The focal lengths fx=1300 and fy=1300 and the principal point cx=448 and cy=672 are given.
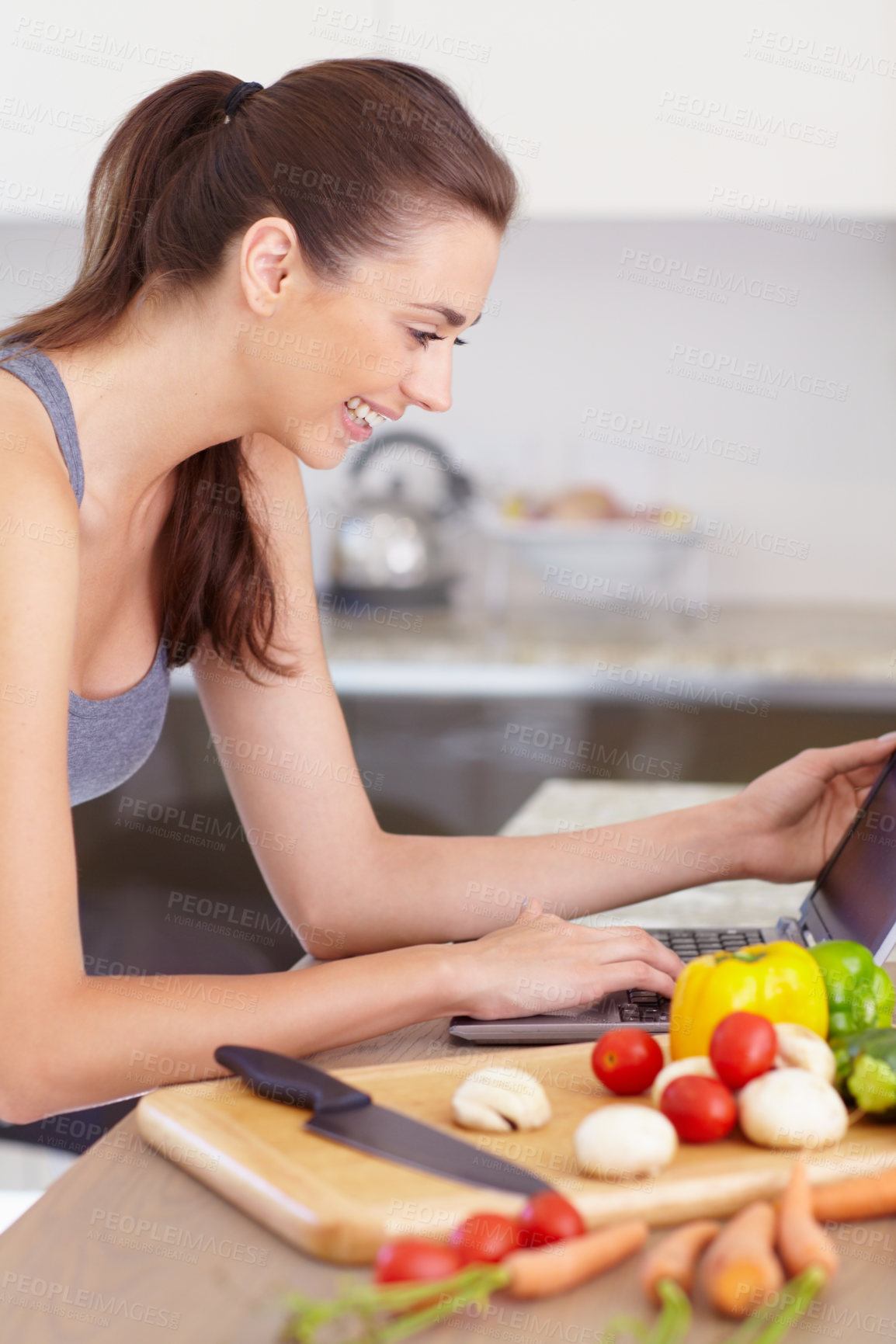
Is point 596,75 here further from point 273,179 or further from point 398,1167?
point 398,1167

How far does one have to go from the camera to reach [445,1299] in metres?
0.49

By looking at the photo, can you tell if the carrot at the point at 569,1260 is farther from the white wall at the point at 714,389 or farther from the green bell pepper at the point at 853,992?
the white wall at the point at 714,389

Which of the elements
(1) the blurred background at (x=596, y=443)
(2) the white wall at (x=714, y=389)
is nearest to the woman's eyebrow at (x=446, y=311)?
(1) the blurred background at (x=596, y=443)

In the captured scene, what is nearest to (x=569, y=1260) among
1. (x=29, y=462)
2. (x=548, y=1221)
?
(x=548, y=1221)

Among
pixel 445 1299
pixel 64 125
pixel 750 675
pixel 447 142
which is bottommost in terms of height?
pixel 750 675

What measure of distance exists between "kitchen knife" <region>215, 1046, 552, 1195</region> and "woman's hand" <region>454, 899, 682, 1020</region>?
6.6 inches

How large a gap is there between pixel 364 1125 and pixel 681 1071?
164 millimetres

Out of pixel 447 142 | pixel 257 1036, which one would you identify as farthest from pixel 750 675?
pixel 257 1036

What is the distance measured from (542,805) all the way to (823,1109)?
102cm

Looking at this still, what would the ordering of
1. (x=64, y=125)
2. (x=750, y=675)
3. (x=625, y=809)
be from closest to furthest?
(x=625, y=809) → (x=750, y=675) → (x=64, y=125)

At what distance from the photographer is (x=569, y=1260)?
1.68 ft

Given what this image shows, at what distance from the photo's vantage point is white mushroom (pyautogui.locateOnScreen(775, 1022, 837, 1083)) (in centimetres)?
67

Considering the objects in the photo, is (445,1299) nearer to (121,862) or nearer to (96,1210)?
(96,1210)

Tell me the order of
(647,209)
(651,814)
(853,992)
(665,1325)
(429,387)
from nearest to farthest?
(665,1325) < (853,992) < (429,387) < (651,814) < (647,209)
